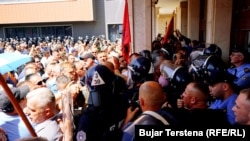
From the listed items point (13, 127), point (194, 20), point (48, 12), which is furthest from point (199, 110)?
point (48, 12)

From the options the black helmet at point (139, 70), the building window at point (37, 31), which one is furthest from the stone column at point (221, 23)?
the building window at point (37, 31)

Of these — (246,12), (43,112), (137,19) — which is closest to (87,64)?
(137,19)

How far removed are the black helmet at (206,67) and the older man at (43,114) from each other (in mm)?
1796

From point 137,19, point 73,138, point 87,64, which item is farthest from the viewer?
point 137,19

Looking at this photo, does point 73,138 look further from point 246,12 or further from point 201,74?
point 246,12

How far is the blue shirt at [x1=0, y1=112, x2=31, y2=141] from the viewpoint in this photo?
8.69 feet

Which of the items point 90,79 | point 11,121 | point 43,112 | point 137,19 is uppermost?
point 137,19

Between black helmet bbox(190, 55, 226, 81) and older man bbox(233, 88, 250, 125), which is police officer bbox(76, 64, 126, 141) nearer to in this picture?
older man bbox(233, 88, 250, 125)

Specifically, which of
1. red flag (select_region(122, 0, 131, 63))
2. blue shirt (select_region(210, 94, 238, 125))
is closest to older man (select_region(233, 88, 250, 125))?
blue shirt (select_region(210, 94, 238, 125))

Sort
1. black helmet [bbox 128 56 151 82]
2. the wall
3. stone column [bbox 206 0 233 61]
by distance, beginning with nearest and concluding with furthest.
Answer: black helmet [bbox 128 56 151 82]
stone column [bbox 206 0 233 61]
the wall

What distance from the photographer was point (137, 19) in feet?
22.5

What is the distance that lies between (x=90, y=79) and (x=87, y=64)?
10.8ft

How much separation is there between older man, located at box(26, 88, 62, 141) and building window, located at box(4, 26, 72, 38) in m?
26.9

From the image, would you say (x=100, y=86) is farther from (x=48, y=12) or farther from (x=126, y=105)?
(x=48, y=12)
